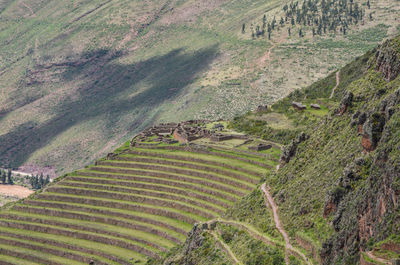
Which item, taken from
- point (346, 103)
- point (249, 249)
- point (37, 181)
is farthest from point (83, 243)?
point (37, 181)

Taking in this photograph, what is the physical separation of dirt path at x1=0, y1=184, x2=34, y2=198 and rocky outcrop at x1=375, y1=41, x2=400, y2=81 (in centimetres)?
10208

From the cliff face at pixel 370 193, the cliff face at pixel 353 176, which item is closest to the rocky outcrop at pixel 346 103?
Answer: the cliff face at pixel 353 176

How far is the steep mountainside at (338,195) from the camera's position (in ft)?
122

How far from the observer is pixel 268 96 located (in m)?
158

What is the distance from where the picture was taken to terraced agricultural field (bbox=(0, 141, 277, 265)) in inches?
3056

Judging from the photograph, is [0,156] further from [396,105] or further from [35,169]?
[396,105]

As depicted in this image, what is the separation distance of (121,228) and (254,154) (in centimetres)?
1779

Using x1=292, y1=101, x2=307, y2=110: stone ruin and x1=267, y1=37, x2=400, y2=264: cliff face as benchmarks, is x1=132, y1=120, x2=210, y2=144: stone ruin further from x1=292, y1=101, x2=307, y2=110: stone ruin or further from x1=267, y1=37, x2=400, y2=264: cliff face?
x1=267, y1=37, x2=400, y2=264: cliff face

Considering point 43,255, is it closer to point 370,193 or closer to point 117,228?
point 117,228

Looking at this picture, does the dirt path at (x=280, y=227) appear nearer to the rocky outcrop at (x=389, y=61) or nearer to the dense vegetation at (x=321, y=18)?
the rocky outcrop at (x=389, y=61)

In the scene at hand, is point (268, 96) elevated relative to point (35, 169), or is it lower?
elevated

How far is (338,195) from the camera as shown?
147 feet

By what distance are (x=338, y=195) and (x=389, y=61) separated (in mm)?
16344

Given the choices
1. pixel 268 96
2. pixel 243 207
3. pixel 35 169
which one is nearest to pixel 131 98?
pixel 35 169
